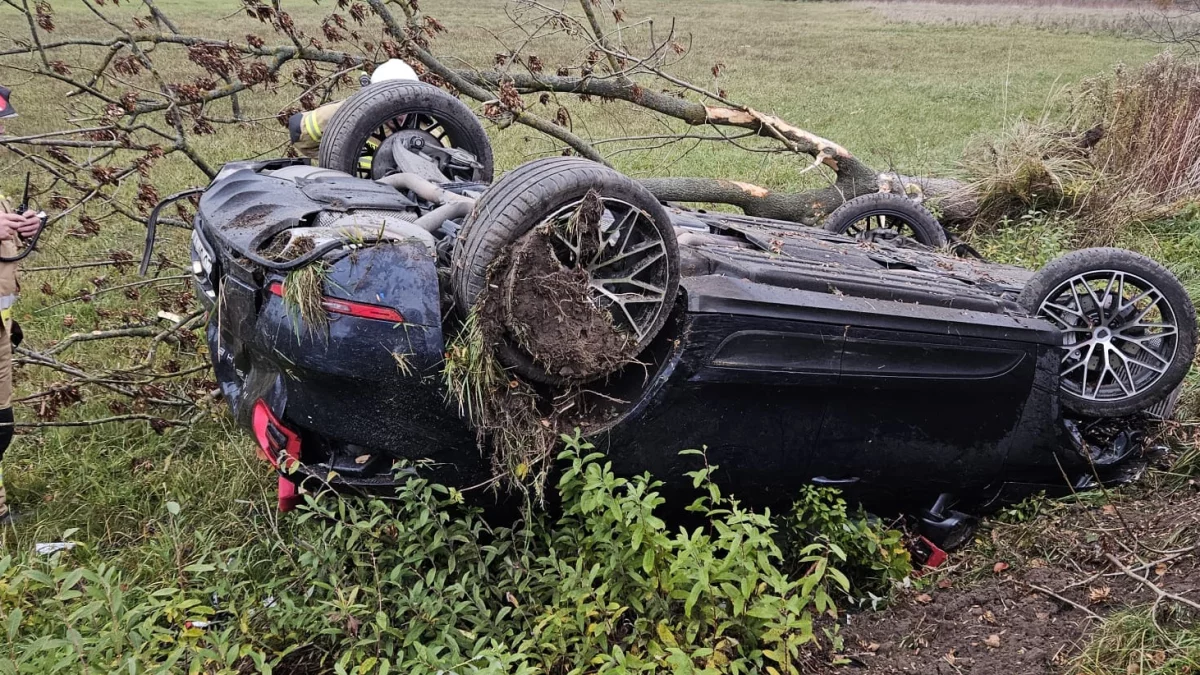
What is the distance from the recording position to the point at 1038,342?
336cm

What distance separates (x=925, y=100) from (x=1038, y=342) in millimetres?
14763

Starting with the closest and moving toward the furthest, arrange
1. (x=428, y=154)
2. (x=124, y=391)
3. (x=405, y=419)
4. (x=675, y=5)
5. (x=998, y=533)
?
1. (x=405, y=419)
2. (x=998, y=533)
3. (x=428, y=154)
4. (x=124, y=391)
5. (x=675, y=5)

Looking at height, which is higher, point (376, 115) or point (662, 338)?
point (376, 115)

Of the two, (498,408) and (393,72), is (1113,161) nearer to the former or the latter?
(393,72)

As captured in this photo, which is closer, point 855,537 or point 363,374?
point 363,374

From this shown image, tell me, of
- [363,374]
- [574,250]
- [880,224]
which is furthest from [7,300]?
[880,224]

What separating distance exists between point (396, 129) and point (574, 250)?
2096 mm

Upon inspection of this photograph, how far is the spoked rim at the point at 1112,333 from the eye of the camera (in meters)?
3.60

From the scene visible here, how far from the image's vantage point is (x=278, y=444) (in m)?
2.79

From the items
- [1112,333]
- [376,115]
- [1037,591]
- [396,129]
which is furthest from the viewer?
[396,129]

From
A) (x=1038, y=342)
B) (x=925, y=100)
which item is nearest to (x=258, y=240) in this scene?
(x=1038, y=342)

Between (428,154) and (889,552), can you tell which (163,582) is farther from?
(889,552)

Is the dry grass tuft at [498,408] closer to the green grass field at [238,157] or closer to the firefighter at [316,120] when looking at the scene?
the green grass field at [238,157]

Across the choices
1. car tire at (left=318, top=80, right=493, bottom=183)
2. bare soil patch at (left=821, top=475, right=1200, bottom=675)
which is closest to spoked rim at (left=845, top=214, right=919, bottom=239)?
bare soil patch at (left=821, top=475, right=1200, bottom=675)
